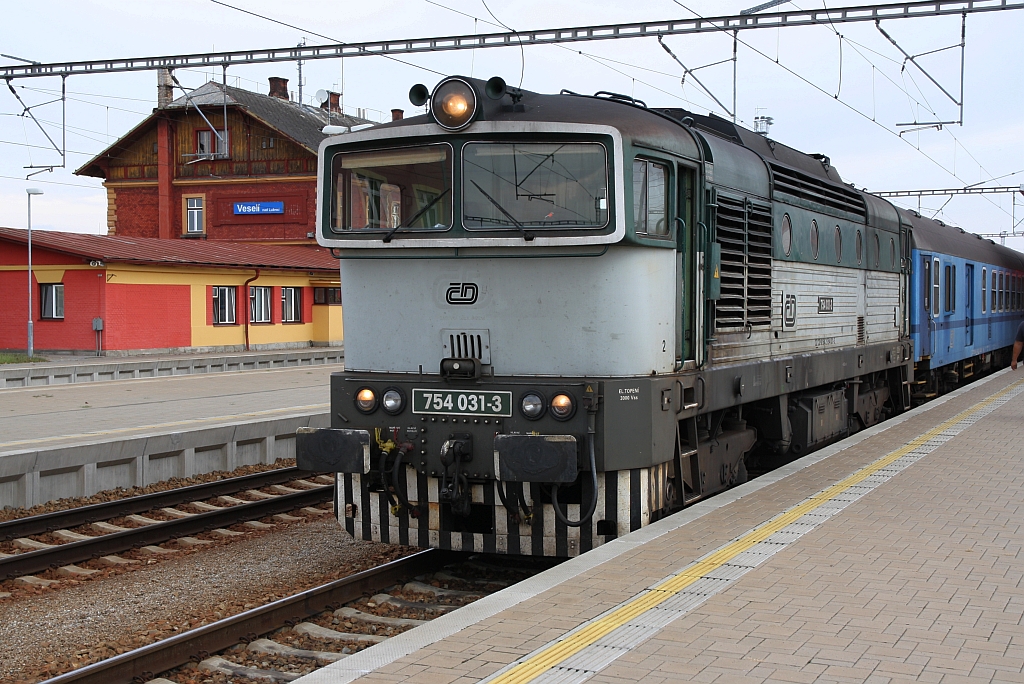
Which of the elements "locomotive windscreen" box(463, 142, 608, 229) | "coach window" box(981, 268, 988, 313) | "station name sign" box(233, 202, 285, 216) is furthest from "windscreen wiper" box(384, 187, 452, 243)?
"station name sign" box(233, 202, 285, 216)

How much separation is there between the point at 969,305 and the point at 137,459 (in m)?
17.9

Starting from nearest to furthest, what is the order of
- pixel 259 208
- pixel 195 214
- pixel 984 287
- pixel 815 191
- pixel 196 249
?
pixel 815 191
pixel 984 287
pixel 196 249
pixel 259 208
pixel 195 214

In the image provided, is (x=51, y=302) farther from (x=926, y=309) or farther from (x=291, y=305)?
(x=926, y=309)

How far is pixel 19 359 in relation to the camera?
31453mm

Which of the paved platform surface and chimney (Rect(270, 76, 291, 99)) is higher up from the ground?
chimney (Rect(270, 76, 291, 99))

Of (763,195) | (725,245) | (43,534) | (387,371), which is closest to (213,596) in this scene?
(387,371)

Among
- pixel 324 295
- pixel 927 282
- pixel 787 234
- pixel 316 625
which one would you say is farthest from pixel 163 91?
pixel 316 625

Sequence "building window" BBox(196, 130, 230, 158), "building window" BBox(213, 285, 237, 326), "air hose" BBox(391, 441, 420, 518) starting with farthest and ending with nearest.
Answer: "building window" BBox(196, 130, 230, 158)
"building window" BBox(213, 285, 237, 326)
"air hose" BBox(391, 441, 420, 518)

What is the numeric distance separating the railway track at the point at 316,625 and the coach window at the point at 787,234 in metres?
3.85

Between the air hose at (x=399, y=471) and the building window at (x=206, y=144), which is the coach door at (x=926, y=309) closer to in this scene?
the air hose at (x=399, y=471)

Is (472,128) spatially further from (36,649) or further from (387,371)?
(36,649)

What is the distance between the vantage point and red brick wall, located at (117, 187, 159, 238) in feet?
165

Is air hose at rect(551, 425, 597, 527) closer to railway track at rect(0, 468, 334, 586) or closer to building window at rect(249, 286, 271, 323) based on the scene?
railway track at rect(0, 468, 334, 586)

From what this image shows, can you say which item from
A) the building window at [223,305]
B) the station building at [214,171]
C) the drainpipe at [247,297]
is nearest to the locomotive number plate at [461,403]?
the building window at [223,305]
